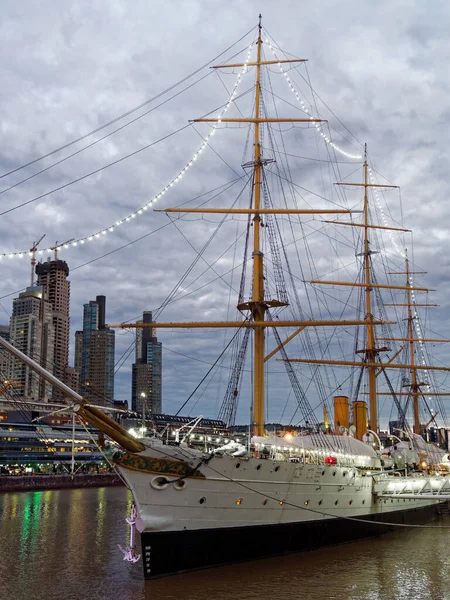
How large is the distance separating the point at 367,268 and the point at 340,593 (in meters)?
38.9

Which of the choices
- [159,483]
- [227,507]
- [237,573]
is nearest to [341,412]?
[227,507]

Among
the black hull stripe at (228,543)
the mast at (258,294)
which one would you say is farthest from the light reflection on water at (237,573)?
the mast at (258,294)

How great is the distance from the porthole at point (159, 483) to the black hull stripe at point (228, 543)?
159 cm

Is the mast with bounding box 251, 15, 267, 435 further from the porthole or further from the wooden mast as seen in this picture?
the porthole

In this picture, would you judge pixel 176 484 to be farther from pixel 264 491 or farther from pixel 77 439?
pixel 77 439

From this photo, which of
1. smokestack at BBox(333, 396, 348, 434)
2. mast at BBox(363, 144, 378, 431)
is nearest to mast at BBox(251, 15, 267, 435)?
smokestack at BBox(333, 396, 348, 434)

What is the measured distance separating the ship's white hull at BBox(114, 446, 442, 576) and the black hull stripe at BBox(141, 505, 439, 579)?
3 centimetres

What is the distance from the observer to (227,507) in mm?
24188

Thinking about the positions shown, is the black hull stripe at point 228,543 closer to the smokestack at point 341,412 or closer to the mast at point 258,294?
the mast at point 258,294

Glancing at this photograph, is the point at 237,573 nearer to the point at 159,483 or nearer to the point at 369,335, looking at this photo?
the point at 159,483

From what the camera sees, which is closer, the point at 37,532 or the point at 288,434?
the point at 288,434

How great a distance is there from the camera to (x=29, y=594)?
22.2 metres

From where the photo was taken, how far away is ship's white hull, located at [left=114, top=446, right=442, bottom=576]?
22.7 metres

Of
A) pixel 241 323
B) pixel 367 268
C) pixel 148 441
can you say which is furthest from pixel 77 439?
pixel 148 441
